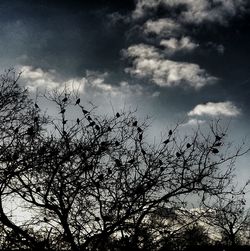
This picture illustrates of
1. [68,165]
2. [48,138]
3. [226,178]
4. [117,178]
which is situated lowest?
[226,178]

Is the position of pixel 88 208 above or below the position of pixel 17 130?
below

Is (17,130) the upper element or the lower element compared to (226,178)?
upper

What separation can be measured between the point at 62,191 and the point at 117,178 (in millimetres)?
1713

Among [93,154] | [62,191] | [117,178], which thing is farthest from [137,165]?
[62,191]

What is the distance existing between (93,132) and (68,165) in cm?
128

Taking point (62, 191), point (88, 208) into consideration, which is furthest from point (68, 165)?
point (88, 208)

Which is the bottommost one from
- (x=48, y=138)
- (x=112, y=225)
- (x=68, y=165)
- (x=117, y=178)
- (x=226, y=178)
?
(x=112, y=225)

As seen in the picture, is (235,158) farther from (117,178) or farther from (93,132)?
(93,132)

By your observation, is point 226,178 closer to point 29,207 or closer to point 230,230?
point 29,207

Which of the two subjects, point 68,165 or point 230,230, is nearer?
point 68,165

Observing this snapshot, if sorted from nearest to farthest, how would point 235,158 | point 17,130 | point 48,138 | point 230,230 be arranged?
point 17,130 < point 48,138 < point 235,158 < point 230,230

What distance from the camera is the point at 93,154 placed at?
9828 mm

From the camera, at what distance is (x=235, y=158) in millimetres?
10523

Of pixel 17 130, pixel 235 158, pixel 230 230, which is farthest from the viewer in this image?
pixel 230 230
